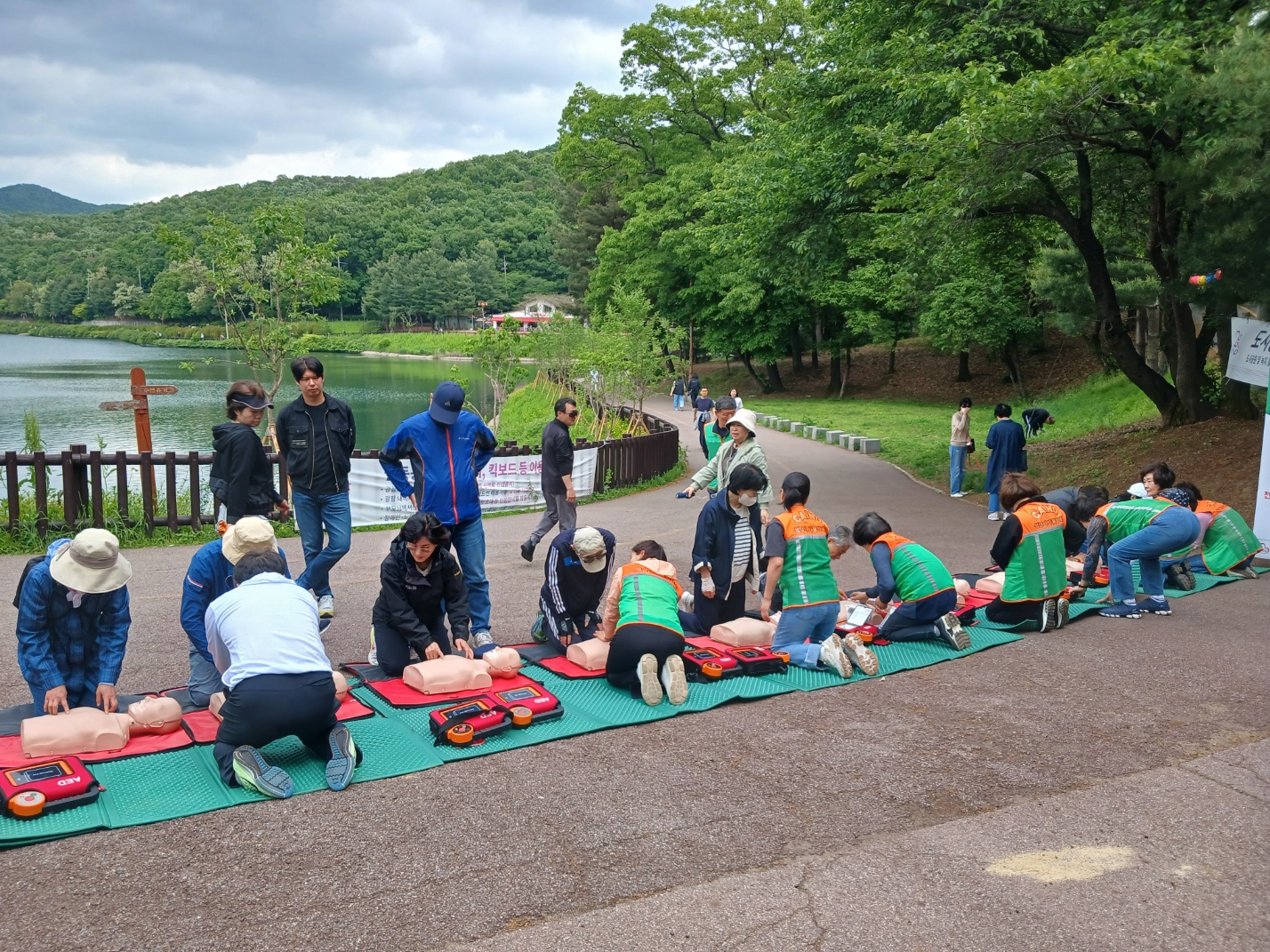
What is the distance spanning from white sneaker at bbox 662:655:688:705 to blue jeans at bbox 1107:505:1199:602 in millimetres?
4256

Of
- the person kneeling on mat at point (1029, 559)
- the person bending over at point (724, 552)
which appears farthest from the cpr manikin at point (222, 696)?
the person kneeling on mat at point (1029, 559)

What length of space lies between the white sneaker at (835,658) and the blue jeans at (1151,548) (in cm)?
303

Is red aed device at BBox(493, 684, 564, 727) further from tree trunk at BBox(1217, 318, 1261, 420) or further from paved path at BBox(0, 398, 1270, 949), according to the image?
tree trunk at BBox(1217, 318, 1261, 420)

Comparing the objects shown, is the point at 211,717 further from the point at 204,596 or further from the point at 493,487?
the point at 493,487

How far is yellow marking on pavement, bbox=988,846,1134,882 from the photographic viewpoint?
389 centimetres

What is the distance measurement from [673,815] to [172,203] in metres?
102

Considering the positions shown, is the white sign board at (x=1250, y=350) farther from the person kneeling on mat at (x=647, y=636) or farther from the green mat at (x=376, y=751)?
the person kneeling on mat at (x=647, y=636)

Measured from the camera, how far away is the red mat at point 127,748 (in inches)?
188

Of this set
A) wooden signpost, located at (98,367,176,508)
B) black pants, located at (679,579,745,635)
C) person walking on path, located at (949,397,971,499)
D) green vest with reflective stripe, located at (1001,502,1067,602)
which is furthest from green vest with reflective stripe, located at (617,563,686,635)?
person walking on path, located at (949,397,971,499)

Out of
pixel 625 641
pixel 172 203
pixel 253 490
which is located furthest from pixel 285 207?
pixel 172 203

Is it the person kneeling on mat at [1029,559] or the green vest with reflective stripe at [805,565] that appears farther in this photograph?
the person kneeling on mat at [1029,559]

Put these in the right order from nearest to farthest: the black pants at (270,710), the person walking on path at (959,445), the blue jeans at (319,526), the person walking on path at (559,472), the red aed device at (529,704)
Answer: the black pants at (270,710), the red aed device at (529,704), the blue jeans at (319,526), the person walking on path at (559,472), the person walking on path at (959,445)

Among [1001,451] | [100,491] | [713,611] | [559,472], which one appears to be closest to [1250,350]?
[1001,451]

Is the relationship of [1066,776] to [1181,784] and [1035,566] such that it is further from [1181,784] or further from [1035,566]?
[1035,566]
